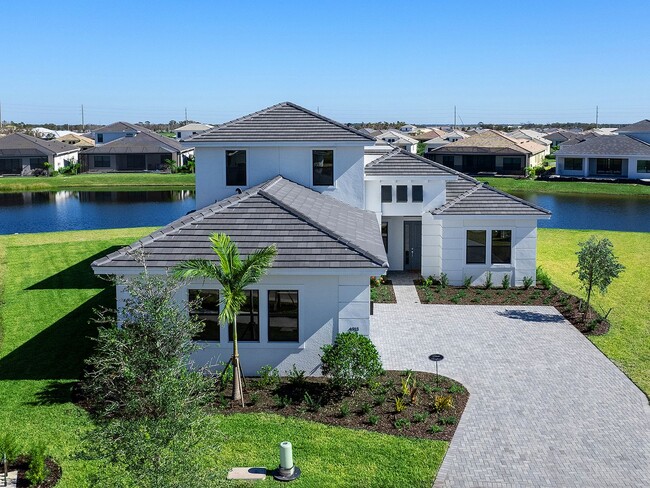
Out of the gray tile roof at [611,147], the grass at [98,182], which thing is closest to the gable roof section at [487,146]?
the gray tile roof at [611,147]

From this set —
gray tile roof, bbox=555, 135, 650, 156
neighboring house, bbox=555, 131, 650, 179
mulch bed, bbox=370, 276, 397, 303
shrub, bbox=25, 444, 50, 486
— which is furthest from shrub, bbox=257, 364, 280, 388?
gray tile roof, bbox=555, 135, 650, 156

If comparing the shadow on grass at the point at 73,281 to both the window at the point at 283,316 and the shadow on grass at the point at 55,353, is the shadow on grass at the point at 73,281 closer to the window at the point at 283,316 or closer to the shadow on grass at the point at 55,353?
the shadow on grass at the point at 55,353

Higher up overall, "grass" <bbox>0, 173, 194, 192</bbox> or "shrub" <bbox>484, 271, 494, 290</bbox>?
"grass" <bbox>0, 173, 194, 192</bbox>

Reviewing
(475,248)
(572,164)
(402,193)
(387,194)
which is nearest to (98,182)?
(572,164)

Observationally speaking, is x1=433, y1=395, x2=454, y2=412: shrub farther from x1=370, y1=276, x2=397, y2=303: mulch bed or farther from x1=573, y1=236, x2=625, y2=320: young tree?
x1=370, y1=276, x2=397, y2=303: mulch bed

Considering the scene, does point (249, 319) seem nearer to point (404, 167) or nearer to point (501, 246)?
point (501, 246)

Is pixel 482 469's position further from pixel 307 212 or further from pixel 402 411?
pixel 307 212
